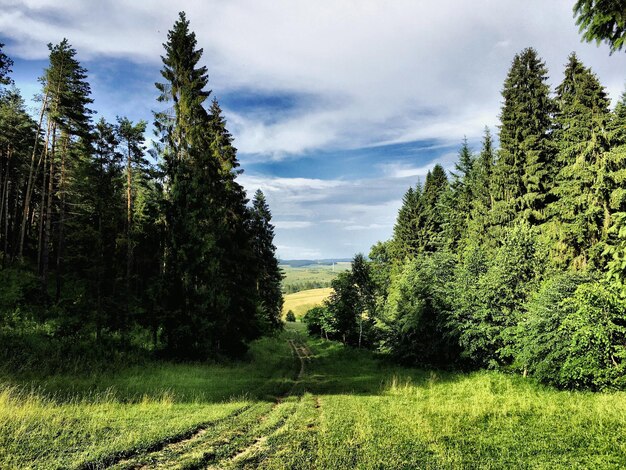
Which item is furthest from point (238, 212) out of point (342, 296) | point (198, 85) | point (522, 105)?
point (522, 105)

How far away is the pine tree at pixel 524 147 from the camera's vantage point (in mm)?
25562

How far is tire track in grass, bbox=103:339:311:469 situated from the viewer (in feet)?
20.7

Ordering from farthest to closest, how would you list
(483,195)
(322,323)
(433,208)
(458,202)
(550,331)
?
(322,323)
(433,208)
(458,202)
(483,195)
(550,331)

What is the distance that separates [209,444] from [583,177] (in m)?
24.6

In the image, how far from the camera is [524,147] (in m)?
26.2

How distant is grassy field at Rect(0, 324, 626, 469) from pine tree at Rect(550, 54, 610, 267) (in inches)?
448

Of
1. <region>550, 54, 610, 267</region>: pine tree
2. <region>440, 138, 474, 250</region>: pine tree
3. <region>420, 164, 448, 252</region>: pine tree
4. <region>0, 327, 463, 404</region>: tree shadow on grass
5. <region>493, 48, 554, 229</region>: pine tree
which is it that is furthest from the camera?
<region>420, 164, 448, 252</region>: pine tree

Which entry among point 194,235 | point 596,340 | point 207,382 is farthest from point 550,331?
point 194,235

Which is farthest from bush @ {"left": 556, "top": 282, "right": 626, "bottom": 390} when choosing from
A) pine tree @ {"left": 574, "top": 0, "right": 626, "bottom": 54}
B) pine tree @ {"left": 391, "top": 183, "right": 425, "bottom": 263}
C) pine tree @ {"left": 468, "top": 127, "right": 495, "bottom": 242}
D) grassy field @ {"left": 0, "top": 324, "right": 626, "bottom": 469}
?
pine tree @ {"left": 391, "top": 183, "right": 425, "bottom": 263}

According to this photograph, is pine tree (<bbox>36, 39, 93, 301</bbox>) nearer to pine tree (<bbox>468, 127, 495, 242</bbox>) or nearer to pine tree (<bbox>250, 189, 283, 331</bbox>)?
pine tree (<bbox>250, 189, 283, 331</bbox>)

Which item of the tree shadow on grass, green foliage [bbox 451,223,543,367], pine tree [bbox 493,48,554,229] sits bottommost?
the tree shadow on grass

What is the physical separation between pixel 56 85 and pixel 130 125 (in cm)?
687

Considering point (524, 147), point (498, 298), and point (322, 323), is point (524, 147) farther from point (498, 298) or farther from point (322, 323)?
point (322, 323)

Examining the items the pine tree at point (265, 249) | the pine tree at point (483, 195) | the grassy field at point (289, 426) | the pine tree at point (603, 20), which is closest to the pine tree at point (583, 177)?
the pine tree at point (483, 195)
